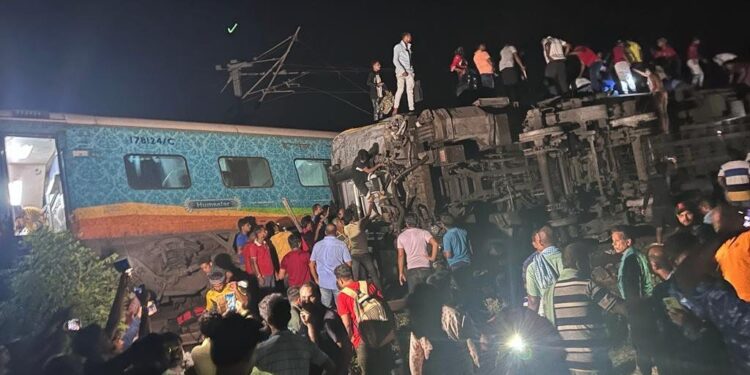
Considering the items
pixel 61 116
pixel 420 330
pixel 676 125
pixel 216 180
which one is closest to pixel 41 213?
pixel 61 116

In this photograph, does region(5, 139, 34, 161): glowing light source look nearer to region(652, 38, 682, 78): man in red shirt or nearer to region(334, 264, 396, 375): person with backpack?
region(334, 264, 396, 375): person with backpack

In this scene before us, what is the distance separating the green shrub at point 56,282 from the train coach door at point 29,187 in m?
0.72

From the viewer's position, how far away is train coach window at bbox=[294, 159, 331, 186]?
12680 mm

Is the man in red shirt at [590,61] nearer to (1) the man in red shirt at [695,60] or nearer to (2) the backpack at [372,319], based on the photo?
(1) the man in red shirt at [695,60]

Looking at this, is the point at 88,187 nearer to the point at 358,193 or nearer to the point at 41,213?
the point at 41,213

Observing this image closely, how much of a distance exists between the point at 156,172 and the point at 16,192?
2.32 metres

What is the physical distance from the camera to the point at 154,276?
9.74 meters

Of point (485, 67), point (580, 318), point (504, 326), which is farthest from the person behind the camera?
point (485, 67)

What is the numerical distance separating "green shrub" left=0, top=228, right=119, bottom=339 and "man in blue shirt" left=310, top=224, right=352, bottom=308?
3.22 meters

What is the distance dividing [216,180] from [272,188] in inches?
53.2

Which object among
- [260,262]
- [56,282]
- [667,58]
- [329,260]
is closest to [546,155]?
[329,260]

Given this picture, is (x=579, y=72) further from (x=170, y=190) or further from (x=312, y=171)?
(x=170, y=190)

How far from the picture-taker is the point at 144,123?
10250 millimetres

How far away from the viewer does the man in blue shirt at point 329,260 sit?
7.98 meters
